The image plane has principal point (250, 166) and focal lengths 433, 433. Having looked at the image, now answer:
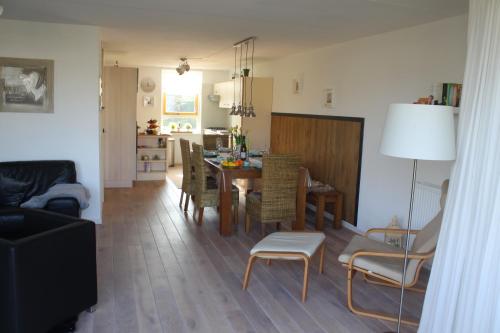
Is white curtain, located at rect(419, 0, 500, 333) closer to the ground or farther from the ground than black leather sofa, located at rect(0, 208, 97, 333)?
farther from the ground

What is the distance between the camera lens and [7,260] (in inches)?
93.7

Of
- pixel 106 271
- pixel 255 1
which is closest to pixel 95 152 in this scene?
pixel 106 271

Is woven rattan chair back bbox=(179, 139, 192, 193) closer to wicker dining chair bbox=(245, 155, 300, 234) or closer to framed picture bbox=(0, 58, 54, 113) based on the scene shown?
wicker dining chair bbox=(245, 155, 300, 234)

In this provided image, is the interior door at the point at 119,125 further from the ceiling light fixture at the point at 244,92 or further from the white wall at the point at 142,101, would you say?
the white wall at the point at 142,101

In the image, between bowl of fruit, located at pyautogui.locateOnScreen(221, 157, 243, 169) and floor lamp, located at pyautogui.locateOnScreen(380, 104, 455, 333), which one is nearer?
floor lamp, located at pyautogui.locateOnScreen(380, 104, 455, 333)

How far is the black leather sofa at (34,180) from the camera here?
13.8 ft

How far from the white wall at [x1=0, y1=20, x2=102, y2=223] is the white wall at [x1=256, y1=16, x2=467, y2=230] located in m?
2.99

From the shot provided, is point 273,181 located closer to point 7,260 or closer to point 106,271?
point 106,271

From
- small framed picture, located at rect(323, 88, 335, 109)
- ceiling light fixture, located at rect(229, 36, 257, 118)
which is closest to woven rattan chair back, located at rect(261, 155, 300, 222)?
ceiling light fixture, located at rect(229, 36, 257, 118)

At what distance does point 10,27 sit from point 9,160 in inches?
57.5

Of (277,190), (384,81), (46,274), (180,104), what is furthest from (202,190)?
(180,104)

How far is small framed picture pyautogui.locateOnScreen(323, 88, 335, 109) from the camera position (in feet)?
18.9

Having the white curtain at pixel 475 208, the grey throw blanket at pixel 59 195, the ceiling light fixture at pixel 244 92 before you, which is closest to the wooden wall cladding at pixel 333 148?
the ceiling light fixture at pixel 244 92

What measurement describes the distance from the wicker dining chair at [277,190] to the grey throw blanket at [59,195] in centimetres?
→ 186
